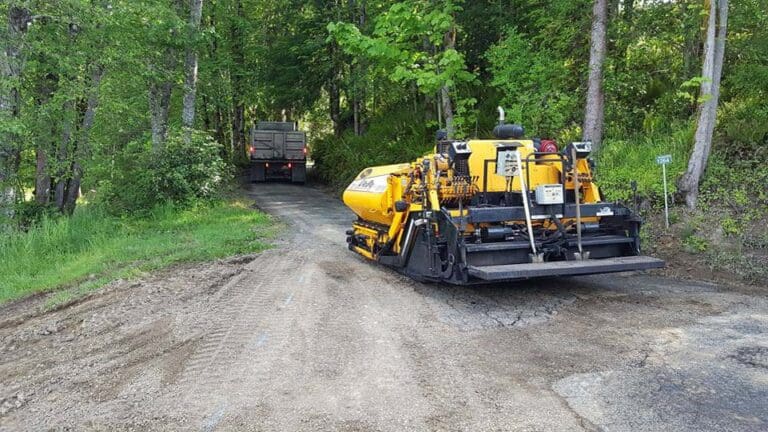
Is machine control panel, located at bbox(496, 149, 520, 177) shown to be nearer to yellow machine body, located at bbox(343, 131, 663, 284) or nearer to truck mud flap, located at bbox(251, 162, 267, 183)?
yellow machine body, located at bbox(343, 131, 663, 284)

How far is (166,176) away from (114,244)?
13.0 feet

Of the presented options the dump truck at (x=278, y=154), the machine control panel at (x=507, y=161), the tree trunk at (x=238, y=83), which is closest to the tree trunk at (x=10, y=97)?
the machine control panel at (x=507, y=161)

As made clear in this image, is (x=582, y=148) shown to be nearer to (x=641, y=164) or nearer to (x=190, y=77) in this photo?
(x=641, y=164)

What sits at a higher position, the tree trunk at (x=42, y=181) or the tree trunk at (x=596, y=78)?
the tree trunk at (x=596, y=78)

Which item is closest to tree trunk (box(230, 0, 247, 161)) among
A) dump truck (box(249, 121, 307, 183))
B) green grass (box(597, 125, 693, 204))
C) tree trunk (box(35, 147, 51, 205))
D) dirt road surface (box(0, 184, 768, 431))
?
dump truck (box(249, 121, 307, 183))

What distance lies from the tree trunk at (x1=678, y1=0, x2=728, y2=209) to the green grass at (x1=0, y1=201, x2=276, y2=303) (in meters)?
7.20

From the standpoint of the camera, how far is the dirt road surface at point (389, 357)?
3.90 meters

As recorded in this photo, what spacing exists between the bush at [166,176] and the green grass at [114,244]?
21.3 inches

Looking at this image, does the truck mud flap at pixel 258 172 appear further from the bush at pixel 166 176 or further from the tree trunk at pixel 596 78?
the tree trunk at pixel 596 78

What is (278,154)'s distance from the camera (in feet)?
82.1

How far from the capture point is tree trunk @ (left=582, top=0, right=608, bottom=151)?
1079 centimetres

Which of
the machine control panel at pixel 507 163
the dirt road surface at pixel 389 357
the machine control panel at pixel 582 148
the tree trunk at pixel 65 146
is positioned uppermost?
→ the tree trunk at pixel 65 146

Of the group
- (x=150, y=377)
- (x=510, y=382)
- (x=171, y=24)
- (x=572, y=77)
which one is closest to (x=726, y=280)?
(x=510, y=382)

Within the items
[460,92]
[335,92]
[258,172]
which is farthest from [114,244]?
[335,92]
